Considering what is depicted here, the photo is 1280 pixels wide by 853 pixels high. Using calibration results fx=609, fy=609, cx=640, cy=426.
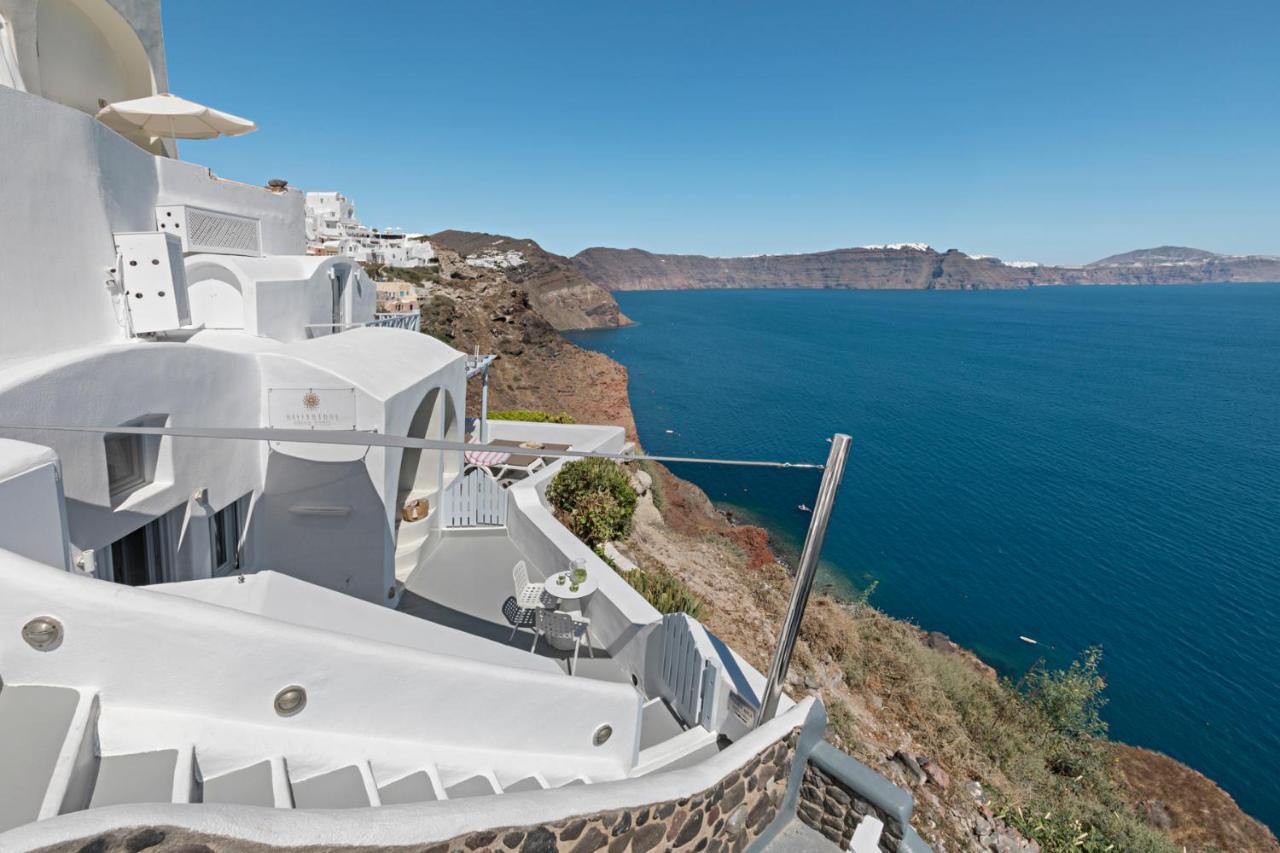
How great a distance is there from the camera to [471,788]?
158 inches

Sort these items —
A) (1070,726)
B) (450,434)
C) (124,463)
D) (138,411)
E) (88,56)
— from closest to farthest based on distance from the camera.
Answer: (138,411) < (124,463) < (88,56) < (450,434) < (1070,726)

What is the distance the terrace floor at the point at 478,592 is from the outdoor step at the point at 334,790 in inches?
152

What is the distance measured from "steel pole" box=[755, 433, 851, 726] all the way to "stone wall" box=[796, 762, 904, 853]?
0.69 meters

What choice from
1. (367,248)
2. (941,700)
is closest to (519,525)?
(941,700)

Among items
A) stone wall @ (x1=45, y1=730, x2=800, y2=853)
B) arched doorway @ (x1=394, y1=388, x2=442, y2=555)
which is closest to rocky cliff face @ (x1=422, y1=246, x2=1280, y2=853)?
arched doorway @ (x1=394, y1=388, x2=442, y2=555)

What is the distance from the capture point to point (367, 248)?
76.2m

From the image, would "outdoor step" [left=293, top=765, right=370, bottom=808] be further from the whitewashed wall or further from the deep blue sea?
the deep blue sea

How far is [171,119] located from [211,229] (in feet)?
7.01

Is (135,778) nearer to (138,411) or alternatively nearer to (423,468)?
(138,411)

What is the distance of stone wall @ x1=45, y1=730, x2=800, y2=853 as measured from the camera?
6.80 ft

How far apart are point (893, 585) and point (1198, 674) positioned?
35.0 ft

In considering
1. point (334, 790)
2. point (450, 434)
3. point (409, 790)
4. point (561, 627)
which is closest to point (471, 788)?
point (409, 790)

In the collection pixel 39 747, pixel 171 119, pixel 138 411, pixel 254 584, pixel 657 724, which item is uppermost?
pixel 171 119

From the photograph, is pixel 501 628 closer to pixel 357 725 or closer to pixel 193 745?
pixel 357 725
